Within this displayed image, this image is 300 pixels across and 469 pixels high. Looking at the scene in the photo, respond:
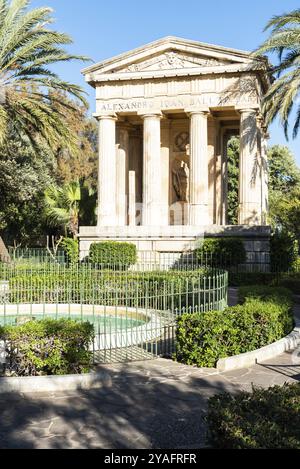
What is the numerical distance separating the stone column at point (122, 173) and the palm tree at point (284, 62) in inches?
399

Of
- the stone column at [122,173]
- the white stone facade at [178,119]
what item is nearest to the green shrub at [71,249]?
the white stone facade at [178,119]

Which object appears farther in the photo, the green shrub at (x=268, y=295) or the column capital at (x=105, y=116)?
the column capital at (x=105, y=116)

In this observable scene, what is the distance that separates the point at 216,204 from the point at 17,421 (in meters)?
24.0

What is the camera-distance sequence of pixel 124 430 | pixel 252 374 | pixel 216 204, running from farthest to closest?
1. pixel 216 204
2. pixel 252 374
3. pixel 124 430

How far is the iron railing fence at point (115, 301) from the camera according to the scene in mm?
9855

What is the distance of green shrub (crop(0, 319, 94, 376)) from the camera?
756 centimetres

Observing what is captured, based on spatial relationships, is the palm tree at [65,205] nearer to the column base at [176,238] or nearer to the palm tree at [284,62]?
the column base at [176,238]

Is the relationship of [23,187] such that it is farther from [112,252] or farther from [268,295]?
[268,295]

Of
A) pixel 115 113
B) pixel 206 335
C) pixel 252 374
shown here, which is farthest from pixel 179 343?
pixel 115 113

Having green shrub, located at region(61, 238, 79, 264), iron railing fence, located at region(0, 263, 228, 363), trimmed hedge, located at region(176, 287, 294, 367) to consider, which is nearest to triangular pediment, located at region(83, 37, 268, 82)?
green shrub, located at region(61, 238, 79, 264)

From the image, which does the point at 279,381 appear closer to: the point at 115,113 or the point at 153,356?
the point at 153,356

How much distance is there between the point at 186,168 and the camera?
30250 millimetres

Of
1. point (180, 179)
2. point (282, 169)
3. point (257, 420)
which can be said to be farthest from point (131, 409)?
point (282, 169)

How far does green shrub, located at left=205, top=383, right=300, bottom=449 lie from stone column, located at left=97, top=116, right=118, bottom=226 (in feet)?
71.8
